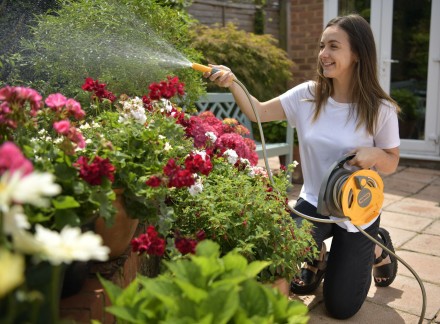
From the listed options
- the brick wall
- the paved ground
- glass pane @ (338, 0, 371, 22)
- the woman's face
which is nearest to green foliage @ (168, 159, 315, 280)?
the paved ground

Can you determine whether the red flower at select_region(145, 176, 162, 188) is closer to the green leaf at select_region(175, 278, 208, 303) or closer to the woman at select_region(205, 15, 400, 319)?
the green leaf at select_region(175, 278, 208, 303)

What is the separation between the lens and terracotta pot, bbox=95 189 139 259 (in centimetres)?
156

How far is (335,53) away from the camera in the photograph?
243cm

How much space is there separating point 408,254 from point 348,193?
50.8 inches

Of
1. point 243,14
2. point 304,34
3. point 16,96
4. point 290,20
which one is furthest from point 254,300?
point 243,14

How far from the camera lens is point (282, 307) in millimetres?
1145

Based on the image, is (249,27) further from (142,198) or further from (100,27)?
(142,198)

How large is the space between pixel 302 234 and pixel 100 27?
130cm

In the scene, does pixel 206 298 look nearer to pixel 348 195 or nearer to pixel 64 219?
pixel 64 219

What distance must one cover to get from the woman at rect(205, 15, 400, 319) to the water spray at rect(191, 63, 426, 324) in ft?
0.48

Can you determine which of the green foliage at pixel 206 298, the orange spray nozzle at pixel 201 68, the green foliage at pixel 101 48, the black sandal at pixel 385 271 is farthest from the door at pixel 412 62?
the green foliage at pixel 206 298

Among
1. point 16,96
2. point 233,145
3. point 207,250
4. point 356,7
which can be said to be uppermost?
point 356,7

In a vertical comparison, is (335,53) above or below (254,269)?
above

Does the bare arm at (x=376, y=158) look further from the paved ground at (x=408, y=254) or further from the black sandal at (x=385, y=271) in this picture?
the paved ground at (x=408, y=254)
